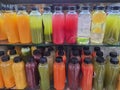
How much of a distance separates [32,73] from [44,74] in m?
0.08

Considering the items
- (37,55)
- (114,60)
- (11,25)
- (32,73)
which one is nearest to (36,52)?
(37,55)

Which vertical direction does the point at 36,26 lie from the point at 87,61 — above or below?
Result: above

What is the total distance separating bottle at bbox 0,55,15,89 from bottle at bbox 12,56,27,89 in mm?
40


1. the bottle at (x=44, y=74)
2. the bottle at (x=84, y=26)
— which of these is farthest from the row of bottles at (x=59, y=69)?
the bottle at (x=84, y=26)

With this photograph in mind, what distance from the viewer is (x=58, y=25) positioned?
3.11 feet

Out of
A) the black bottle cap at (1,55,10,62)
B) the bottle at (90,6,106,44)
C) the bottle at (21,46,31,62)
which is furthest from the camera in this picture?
the bottle at (21,46,31,62)

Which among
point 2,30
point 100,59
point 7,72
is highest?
point 2,30

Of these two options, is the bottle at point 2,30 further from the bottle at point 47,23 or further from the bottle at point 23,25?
the bottle at point 47,23

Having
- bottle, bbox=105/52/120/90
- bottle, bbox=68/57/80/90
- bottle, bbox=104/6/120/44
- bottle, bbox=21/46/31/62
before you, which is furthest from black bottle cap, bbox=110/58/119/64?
bottle, bbox=21/46/31/62

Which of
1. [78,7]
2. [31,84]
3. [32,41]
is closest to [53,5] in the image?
[78,7]

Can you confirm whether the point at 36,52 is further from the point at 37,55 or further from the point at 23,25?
the point at 23,25

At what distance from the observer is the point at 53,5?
3.50 ft

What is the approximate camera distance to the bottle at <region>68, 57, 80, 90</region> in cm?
102

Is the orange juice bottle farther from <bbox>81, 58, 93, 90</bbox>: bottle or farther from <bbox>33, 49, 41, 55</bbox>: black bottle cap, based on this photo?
<bbox>81, 58, 93, 90</bbox>: bottle
